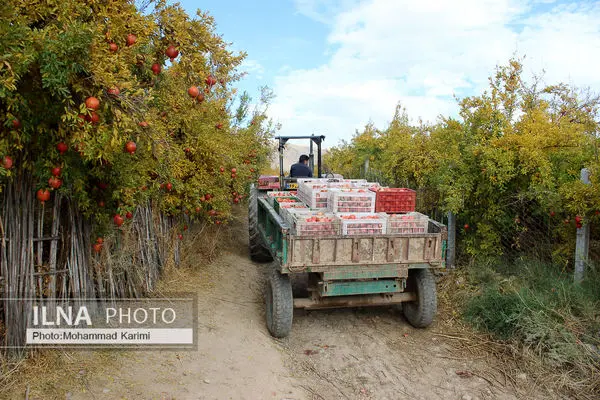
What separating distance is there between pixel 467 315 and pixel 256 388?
9.53 feet

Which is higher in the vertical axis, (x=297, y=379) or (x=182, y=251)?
(x=182, y=251)

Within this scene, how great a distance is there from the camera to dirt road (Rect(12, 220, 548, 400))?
4.08 meters

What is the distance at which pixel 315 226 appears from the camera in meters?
5.09

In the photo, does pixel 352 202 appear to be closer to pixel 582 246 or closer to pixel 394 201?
pixel 394 201

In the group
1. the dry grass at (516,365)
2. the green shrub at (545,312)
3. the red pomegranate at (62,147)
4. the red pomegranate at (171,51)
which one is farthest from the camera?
the green shrub at (545,312)

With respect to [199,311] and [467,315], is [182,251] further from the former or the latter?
[467,315]

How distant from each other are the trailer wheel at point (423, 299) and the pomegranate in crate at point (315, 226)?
1.25 metres

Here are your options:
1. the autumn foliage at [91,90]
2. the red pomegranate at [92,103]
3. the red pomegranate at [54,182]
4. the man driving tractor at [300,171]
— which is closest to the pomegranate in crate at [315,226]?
the autumn foliage at [91,90]

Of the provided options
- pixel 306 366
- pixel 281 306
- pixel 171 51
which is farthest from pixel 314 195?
pixel 171 51

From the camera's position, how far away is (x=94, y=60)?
3.20m

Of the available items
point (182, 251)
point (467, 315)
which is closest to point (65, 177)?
point (182, 251)

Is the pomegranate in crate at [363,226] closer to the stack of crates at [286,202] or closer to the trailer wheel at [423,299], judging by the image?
the trailer wheel at [423,299]

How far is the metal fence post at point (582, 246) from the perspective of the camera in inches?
220

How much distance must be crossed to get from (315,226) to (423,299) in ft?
5.25
